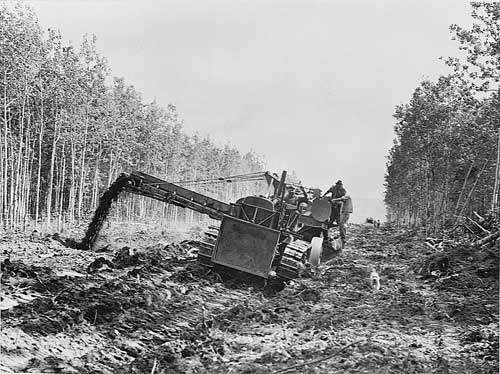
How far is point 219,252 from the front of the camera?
452 inches

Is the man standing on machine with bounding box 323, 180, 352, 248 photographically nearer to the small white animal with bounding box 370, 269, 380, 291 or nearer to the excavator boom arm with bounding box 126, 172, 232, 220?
the small white animal with bounding box 370, 269, 380, 291

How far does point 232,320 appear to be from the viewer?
8648mm

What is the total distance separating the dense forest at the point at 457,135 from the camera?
16.8 metres

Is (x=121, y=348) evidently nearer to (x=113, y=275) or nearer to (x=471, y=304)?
(x=113, y=275)

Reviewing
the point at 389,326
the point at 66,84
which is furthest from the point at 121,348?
the point at 66,84

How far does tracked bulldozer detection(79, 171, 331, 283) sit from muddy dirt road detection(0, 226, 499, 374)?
1.54ft

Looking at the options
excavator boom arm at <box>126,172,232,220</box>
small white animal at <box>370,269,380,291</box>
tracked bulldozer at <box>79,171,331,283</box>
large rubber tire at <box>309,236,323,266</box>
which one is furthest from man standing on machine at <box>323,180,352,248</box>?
excavator boom arm at <box>126,172,232,220</box>

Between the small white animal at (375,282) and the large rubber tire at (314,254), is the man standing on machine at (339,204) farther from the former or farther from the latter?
the small white animal at (375,282)

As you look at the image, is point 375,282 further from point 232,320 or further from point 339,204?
point 339,204

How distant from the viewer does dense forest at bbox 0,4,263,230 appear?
74.5 ft

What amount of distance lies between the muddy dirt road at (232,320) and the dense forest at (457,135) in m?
6.93

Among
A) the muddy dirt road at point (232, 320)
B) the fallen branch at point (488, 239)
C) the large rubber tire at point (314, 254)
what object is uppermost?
the fallen branch at point (488, 239)

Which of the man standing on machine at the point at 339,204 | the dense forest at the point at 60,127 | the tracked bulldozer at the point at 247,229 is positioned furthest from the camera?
the dense forest at the point at 60,127

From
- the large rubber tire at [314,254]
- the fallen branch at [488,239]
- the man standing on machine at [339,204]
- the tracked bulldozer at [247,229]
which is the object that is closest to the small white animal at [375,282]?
the tracked bulldozer at [247,229]
